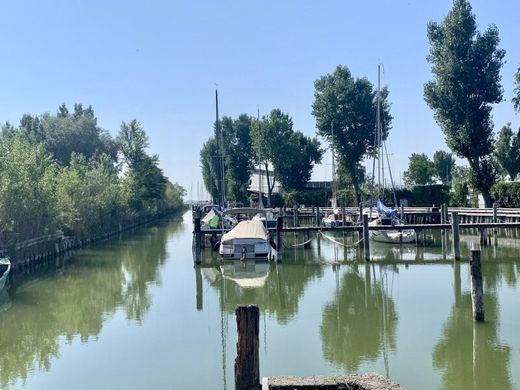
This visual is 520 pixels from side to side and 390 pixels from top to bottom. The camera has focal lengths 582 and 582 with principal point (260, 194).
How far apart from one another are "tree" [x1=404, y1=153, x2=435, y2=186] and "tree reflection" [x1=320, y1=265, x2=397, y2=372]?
64.1 m

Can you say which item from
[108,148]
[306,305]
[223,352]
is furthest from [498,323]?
[108,148]

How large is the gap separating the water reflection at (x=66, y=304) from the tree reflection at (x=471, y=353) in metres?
9.77

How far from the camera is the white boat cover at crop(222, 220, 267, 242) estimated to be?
30.5 meters

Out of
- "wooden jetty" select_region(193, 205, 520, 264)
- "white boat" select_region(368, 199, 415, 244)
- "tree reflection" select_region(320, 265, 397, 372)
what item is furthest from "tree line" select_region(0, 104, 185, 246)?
"white boat" select_region(368, 199, 415, 244)

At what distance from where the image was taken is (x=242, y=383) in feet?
25.7

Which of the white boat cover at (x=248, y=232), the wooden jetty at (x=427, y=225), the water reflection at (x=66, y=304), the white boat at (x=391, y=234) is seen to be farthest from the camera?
the white boat at (x=391, y=234)

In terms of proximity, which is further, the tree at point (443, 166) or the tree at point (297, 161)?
the tree at point (443, 166)

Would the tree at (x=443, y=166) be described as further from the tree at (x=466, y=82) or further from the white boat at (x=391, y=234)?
the white boat at (x=391, y=234)

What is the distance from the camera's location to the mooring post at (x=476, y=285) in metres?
15.9

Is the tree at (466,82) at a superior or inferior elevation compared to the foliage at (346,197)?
superior

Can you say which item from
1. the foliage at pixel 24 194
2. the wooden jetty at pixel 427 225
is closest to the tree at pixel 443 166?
A: the wooden jetty at pixel 427 225

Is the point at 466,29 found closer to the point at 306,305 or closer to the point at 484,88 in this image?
the point at 484,88

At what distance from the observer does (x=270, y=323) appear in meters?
18.2

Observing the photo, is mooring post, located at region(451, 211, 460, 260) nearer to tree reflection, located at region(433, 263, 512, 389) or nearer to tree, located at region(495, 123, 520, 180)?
tree reflection, located at region(433, 263, 512, 389)
